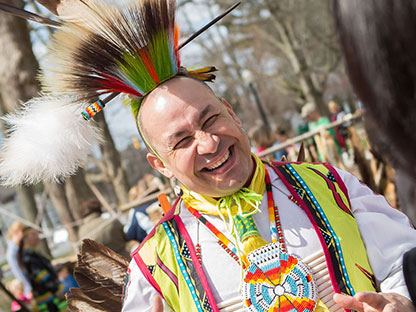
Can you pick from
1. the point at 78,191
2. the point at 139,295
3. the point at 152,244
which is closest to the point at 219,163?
the point at 152,244

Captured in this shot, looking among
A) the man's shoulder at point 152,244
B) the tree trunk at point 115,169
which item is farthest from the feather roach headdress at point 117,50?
the tree trunk at point 115,169

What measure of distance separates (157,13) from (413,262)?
1.31 meters

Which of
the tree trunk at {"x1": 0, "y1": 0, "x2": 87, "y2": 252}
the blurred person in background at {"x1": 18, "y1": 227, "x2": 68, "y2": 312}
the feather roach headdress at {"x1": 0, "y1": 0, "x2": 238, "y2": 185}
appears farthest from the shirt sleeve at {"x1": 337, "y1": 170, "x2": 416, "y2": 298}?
the tree trunk at {"x1": 0, "y1": 0, "x2": 87, "y2": 252}

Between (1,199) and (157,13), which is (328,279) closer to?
(157,13)

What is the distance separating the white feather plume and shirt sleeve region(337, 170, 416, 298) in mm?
1234

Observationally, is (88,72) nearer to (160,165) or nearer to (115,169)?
(160,165)

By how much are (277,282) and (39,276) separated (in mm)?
4217

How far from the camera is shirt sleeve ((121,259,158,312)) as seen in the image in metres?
1.70

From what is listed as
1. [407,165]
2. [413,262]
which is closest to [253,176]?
[413,262]

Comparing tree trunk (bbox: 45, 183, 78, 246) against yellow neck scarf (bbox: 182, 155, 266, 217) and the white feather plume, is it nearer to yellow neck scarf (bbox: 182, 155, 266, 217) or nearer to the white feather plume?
the white feather plume

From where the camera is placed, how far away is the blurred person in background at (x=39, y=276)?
5.02m

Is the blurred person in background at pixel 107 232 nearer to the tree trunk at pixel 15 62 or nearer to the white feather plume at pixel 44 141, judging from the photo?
the tree trunk at pixel 15 62

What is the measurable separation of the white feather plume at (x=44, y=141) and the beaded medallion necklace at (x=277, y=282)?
0.91 meters

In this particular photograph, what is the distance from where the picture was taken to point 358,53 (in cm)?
70
